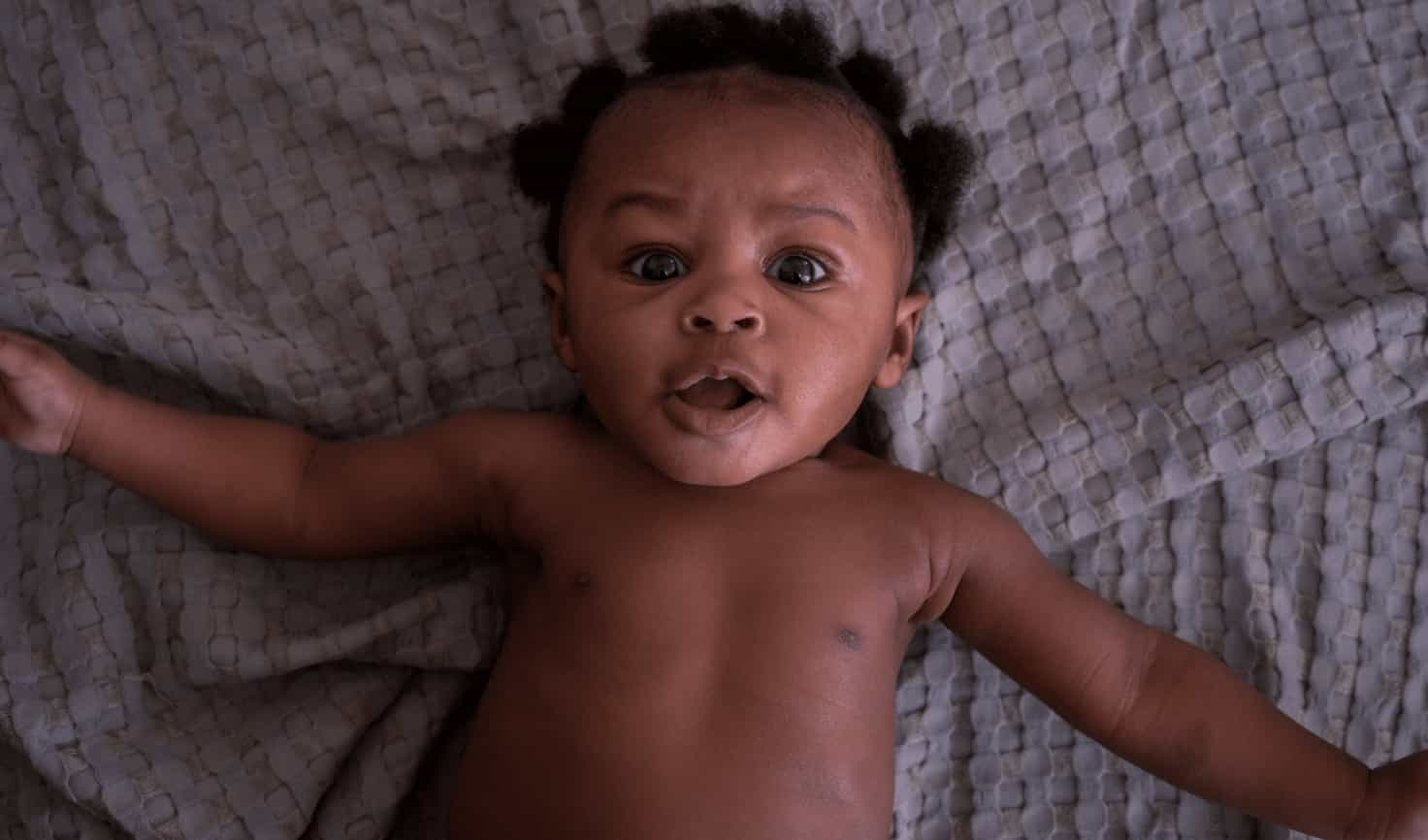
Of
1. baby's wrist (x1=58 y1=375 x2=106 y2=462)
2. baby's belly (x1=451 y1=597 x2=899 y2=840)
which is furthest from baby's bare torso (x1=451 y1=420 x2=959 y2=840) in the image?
baby's wrist (x1=58 y1=375 x2=106 y2=462)

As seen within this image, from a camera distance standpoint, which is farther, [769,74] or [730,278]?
[769,74]

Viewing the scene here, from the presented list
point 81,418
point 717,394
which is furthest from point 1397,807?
point 81,418

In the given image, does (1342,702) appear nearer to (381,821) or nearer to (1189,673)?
(1189,673)

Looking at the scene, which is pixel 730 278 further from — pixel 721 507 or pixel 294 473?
pixel 294 473

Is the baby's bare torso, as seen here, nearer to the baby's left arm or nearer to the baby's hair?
the baby's left arm

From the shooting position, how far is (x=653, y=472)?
133cm

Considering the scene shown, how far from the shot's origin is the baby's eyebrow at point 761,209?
1206mm

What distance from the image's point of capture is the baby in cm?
120

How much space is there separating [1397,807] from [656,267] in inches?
34.4

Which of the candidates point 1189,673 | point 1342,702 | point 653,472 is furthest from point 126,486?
point 1342,702

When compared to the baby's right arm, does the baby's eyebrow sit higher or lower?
higher

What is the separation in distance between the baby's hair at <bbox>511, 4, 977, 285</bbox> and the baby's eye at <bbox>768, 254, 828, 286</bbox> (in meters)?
0.17

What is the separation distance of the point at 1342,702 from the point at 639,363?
34.4 inches

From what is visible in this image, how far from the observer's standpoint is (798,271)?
123cm
